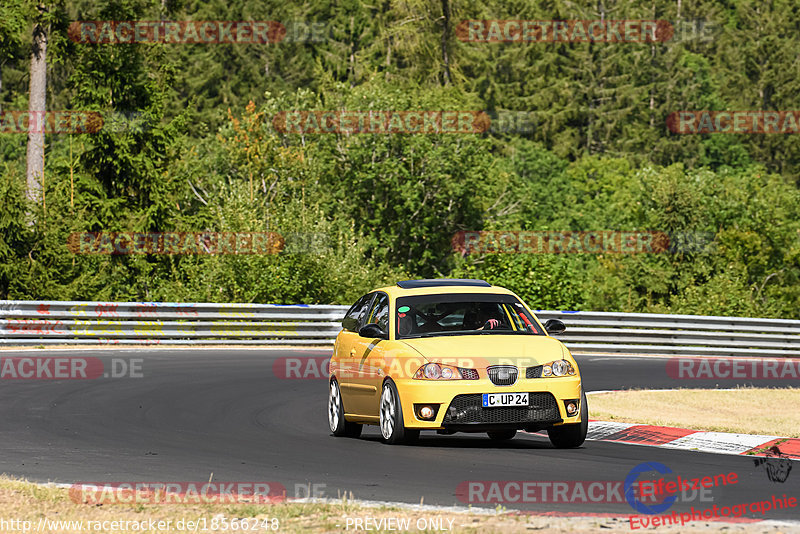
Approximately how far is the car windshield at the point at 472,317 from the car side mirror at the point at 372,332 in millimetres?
168

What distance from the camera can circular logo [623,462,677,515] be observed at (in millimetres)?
7953

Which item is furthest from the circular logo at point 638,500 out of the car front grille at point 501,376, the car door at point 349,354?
the car door at point 349,354

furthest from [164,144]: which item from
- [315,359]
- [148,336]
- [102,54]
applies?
[315,359]

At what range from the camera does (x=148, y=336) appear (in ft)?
89.3

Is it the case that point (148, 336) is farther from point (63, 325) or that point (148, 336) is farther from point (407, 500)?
point (407, 500)
